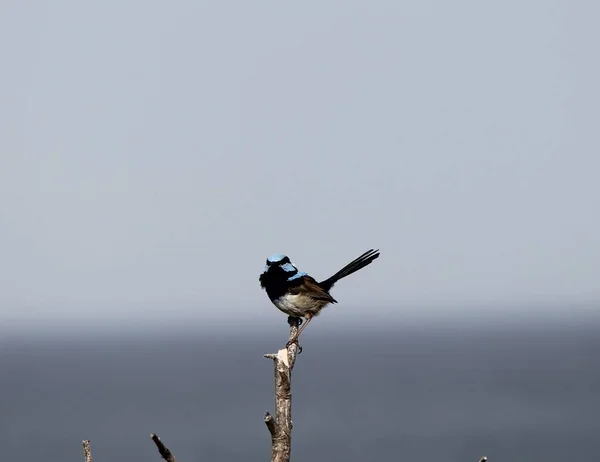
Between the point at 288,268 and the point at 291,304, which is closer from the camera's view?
the point at 291,304

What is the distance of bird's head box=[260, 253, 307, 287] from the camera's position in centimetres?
1773

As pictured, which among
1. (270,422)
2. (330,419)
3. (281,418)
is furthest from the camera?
(330,419)

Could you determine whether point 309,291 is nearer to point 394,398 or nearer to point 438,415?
point 438,415

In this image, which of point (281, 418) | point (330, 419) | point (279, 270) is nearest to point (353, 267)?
point (279, 270)

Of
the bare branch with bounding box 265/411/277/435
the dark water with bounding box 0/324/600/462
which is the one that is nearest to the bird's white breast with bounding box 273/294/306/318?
the bare branch with bounding box 265/411/277/435

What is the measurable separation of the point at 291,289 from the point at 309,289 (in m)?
0.33

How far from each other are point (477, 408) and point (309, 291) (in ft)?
410

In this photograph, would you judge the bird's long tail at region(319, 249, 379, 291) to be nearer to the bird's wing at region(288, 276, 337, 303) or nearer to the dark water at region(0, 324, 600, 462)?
the bird's wing at region(288, 276, 337, 303)

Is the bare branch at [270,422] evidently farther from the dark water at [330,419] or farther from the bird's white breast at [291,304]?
the dark water at [330,419]

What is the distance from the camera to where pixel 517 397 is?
15238cm

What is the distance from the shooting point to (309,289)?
58.0 ft

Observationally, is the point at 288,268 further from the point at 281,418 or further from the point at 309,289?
the point at 281,418

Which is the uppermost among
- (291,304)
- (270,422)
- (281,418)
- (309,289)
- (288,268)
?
(288,268)

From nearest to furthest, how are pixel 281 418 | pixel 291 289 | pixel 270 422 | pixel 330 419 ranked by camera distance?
pixel 270 422, pixel 281 418, pixel 291 289, pixel 330 419
